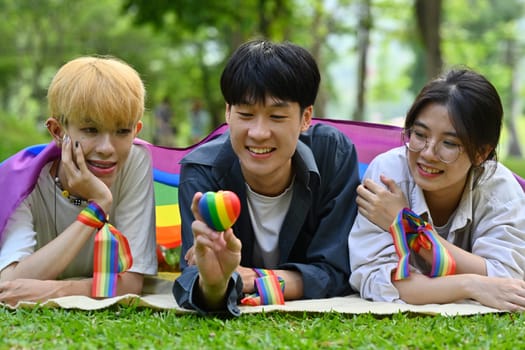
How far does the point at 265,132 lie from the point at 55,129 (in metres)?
→ 1.05

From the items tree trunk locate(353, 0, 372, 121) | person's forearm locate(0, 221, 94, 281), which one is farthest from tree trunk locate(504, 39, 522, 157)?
person's forearm locate(0, 221, 94, 281)

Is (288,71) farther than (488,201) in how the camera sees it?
No

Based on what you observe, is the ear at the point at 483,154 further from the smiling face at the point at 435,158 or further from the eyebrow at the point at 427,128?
the eyebrow at the point at 427,128

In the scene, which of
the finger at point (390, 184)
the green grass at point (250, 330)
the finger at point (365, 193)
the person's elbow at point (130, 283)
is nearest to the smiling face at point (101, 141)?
the person's elbow at point (130, 283)

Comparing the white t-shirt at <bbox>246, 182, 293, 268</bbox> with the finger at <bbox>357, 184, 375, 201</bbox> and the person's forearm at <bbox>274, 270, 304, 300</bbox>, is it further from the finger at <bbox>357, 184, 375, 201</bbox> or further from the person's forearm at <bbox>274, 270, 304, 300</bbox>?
the finger at <bbox>357, 184, 375, 201</bbox>

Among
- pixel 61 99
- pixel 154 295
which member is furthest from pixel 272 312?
pixel 61 99

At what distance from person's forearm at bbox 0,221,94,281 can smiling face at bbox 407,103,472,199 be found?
5.35 feet

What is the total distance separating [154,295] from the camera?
3.67 metres

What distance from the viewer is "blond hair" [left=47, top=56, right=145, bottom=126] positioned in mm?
3523

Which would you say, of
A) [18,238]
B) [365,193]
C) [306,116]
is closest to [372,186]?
[365,193]

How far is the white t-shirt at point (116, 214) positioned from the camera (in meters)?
3.68

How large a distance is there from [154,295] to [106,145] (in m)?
0.76

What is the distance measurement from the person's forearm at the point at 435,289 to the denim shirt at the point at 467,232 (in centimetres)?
7

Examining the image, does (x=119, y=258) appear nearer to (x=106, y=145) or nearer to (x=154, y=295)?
(x=154, y=295)
